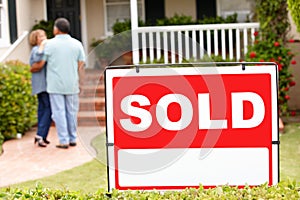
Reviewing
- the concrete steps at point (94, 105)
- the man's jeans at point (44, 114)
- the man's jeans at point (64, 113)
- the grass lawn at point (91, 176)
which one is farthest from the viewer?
the man's jeans at point (44, 114)

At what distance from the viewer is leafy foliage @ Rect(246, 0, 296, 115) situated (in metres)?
11.4

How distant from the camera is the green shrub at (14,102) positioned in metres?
11.0

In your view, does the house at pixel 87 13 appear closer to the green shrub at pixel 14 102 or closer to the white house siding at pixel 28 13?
the white house siding at pixel 28 13

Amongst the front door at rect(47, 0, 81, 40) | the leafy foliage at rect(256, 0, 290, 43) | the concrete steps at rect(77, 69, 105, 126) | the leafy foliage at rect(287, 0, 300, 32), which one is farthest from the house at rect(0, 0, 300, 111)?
the concrete steps at rect(77, 69, 105, 126)

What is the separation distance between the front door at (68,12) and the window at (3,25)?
2510mm

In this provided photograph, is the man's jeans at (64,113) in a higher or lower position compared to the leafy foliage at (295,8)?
lower

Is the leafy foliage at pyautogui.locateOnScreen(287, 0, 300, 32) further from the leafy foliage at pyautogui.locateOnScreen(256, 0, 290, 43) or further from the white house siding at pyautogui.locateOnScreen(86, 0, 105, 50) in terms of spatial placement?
the white house siding at pyautogui.locateOnScreen(86, 0, 105, 50)

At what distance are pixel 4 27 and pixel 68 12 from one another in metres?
2.74

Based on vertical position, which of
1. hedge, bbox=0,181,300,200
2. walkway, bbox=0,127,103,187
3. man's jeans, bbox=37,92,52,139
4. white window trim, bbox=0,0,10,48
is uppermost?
white window trim, bbox=0,0,10,48

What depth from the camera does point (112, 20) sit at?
16.7 metres

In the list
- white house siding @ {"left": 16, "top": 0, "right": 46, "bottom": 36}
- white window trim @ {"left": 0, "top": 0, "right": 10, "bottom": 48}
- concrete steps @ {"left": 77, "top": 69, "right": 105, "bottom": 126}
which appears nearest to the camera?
concrete steps @ {"left": 77, "top": 69, "right": 105, "bottom": 126}

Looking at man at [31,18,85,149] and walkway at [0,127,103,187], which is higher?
man at [31,18,85,149]

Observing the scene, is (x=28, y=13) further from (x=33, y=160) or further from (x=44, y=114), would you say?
(x=33, y=160)

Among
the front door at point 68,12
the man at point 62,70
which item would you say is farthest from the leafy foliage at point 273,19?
the front door at point 68,12
